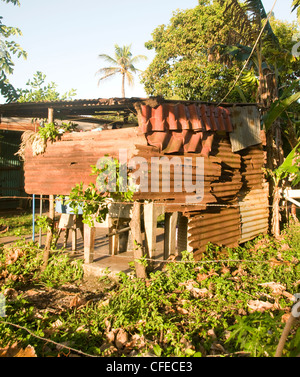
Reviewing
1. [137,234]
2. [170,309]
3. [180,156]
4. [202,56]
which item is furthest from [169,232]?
[202,56]

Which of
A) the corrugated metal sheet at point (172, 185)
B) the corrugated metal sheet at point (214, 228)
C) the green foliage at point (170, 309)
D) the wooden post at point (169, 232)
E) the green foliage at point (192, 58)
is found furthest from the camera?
the green foliage at point (192, 58)

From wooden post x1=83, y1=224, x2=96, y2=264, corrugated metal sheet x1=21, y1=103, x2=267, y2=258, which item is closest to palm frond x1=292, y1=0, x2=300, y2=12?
corrugated metal sheet x1=21, y1=103, x2=267, y2=258

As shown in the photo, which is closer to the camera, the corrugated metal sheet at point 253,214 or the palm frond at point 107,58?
the corrugated metal sheet at point 253,214

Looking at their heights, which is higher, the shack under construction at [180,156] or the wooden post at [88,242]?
the shack under construction at [180,156]

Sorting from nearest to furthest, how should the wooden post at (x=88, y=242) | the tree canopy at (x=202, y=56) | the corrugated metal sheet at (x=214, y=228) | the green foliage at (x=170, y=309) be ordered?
1. the green foliage at (x=170, y=309)
2. the corrugated metal sheet at (x=214, y=228)
3. the wooden post at (x=88, y=242)
4. the tree canopy at (x=202, y=56)

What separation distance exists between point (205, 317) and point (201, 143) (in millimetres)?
3319

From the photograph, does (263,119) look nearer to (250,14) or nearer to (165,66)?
(250,14)

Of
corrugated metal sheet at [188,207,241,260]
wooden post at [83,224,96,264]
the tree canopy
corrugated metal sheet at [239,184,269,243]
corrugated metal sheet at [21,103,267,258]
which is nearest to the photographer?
corrugated metal sheet at [21,103,267,258]

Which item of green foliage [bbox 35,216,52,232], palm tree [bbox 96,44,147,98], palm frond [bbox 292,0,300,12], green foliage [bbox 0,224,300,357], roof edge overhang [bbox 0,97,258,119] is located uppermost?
palm tree [bbox 96,44,147,98]

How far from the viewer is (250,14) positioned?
30.2 ft

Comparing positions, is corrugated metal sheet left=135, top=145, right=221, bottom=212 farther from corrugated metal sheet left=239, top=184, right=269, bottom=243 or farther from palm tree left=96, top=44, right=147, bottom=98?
palm tree left=96, top=44, right=147, bottom=98

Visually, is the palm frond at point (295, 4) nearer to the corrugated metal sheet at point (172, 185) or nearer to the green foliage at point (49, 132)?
the corrugated metal sheet at point (172, 185)

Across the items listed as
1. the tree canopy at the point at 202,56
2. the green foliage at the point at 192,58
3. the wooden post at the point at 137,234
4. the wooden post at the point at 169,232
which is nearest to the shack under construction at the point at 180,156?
the wooden post at the point at 169,232
